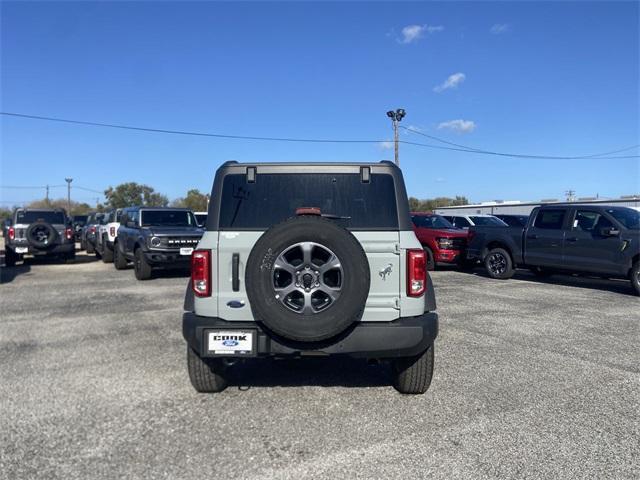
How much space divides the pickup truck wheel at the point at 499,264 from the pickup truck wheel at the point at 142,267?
26.5ft

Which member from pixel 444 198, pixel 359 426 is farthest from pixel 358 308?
pixel 444 198

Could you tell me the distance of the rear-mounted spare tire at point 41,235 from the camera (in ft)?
50.3

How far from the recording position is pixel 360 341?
362 cm

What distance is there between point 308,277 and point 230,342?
0.77 metres

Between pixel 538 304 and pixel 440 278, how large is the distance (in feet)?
12.7

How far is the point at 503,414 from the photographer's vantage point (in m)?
3.83

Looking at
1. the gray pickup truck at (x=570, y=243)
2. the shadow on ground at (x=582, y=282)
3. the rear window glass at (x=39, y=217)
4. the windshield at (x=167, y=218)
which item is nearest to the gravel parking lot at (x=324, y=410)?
the gray pickup truck at (x=570, y=243)

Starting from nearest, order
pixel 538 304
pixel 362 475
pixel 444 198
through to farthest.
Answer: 1. pixel 362 475
2. pixel 538 304
3. pixel 444 198

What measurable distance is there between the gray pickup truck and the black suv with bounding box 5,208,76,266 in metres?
12.5

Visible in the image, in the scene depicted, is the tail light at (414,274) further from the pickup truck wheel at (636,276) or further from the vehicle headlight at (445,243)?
the vehicle headlight at (445,243)

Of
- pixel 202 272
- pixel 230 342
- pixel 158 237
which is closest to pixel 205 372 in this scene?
pixel 230 342

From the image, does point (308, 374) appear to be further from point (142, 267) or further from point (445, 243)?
point (445, 243)

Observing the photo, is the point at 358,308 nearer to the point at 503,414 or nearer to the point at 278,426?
the point at 278,426

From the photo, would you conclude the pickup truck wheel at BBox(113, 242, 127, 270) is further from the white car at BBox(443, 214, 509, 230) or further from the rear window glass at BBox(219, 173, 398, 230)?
the rear window glass at BBox(219, 173, 398, 230)
